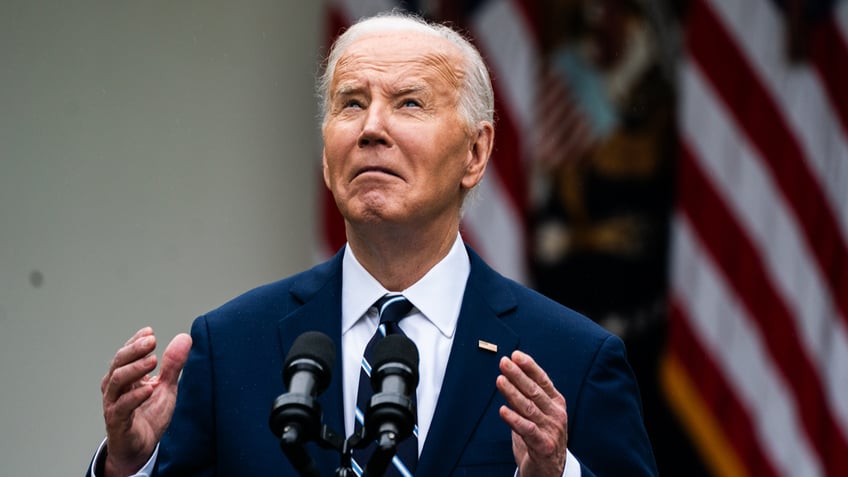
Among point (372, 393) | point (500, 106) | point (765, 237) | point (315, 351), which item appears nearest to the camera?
point (315, 351)

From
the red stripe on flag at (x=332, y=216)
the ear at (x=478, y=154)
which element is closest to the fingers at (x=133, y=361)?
the ear at (x=478, y=154)

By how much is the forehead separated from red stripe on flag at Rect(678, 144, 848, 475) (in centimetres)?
311

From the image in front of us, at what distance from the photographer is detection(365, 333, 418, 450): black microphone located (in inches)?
81.9

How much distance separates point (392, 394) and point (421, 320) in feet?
2.67

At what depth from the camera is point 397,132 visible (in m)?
2.85

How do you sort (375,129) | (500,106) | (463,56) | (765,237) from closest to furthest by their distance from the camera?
1. (375,129)
2. (463,56)
3. (765,237)
4. (500,106)

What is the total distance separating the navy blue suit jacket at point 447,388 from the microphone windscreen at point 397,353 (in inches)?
19.1

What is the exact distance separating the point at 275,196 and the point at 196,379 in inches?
138

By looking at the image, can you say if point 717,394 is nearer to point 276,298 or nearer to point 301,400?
point 276,298

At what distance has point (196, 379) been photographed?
282cm

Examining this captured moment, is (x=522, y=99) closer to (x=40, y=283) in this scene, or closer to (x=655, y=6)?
(x=655, y=6)

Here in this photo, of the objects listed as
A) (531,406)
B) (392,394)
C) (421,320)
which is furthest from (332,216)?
(392,394)

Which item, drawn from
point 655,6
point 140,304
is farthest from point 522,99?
point 140,304

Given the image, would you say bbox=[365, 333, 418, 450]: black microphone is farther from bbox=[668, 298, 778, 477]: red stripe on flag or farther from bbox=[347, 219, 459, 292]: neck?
bbox=[668, 298, 778, 477]: red stripe on flag
